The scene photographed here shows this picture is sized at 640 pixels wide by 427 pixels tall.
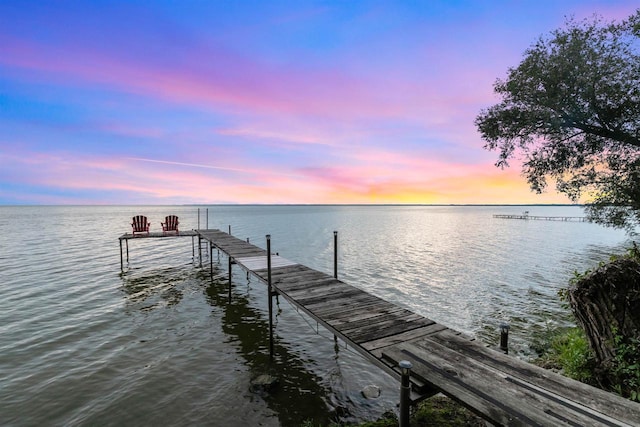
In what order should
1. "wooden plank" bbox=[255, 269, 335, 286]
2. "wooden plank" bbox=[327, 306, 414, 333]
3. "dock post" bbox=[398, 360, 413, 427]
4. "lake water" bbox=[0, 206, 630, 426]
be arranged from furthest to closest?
"wooden plank" bbox=[255, 269, 335, 286] → "lake water" bbox=[0, 206, 630, 426] → "wooden plank" bbox=[327, 306, 414, 333] → "dock post" bbox=[398, 360, 413, 427]

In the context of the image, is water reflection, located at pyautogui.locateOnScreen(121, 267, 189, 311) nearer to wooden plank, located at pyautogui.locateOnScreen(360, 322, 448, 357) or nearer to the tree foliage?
wooden plank, located at pyautogui.locateOnScreen(360, 322, 448, 357)

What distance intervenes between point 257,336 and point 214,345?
1689 millimetres

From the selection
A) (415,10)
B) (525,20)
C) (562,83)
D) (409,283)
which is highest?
(415,10)

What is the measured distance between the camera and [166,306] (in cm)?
1475

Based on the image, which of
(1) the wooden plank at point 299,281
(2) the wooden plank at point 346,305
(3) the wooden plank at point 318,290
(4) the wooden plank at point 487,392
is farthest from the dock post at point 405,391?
(1) the wooden plank at point 299,281

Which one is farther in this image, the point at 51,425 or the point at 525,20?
the point at 525,20

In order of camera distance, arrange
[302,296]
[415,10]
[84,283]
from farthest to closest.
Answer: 1. [84,283]
2. [415,10]
3. [302,296]

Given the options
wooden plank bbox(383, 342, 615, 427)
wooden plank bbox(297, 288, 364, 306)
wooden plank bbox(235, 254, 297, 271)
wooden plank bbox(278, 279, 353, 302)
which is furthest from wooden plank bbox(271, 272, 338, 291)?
wooden plank bbox(383, 342, 615, 427)

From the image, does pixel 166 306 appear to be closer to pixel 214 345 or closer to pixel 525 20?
pixel 214 345

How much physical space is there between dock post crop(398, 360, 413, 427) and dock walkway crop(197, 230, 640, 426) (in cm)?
33

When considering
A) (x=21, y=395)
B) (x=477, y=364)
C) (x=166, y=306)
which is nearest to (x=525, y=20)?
(x=477, y=364)

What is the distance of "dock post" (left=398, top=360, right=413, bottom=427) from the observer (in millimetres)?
4258

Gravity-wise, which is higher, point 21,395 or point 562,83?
point 562,83

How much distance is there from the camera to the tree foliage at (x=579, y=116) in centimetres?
1138
